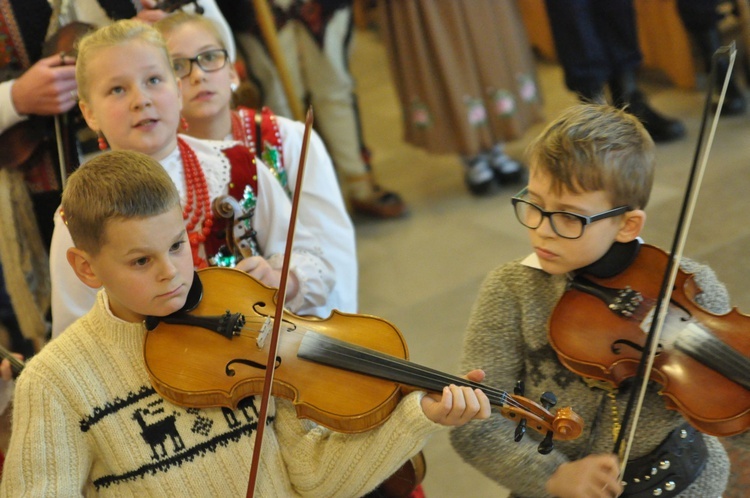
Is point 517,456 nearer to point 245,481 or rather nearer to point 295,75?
point 245,481

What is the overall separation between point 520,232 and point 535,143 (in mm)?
1680

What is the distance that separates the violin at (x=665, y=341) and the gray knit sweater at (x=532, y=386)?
2.3 inches

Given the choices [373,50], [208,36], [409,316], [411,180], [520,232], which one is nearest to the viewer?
[208,36]

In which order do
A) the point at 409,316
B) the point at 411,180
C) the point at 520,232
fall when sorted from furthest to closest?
1. the point at 411,180
2. the point at 520,232
3. the point at 409,316

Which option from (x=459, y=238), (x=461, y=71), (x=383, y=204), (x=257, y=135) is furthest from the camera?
(x=383, y=204)

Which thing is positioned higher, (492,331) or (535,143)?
(535,143)

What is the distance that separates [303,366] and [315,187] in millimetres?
604

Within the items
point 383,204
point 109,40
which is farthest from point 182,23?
point 383,204

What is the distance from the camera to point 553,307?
1162 mm

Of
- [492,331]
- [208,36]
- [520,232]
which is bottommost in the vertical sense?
[520,232]

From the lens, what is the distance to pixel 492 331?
1.20 m

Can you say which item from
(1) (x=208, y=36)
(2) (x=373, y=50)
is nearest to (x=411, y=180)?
(1) (x=208, y=36)

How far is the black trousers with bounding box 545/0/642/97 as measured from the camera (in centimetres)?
293

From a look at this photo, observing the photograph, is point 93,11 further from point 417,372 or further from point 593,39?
point 593,39
